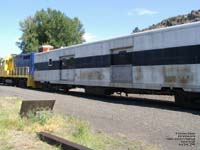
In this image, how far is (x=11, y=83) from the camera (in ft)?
133

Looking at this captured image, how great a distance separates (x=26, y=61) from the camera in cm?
3647

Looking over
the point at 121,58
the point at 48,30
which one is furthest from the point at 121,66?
the point at 48,30

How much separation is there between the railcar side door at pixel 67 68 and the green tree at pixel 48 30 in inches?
1778

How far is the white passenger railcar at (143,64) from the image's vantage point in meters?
15.9

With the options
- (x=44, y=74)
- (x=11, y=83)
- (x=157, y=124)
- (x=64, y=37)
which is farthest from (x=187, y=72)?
(x=64, y=37)

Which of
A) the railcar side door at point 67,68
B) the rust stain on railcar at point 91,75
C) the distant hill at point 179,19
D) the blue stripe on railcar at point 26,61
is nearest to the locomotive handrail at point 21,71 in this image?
the blue stripe on railcar at point 26,61

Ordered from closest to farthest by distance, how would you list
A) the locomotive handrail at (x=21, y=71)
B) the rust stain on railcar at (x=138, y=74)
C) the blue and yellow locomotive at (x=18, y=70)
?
the rust stain on railcar at (x=138, y=74) → the blue and yellow locomotive at (x=18, y=70) → the locomotive handrail at (x=21, y=71)

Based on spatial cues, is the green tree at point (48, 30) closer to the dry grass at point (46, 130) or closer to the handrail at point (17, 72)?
the handrail at point (17, 72)

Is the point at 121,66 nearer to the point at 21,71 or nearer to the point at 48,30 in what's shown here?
the point at 21,71

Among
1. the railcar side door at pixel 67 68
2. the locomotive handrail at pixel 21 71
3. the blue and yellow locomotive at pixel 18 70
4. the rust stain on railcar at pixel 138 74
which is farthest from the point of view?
the locomotive handrail at pixel 21 71

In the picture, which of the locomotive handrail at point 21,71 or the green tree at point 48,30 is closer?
the locomotive handrail at point 21,71

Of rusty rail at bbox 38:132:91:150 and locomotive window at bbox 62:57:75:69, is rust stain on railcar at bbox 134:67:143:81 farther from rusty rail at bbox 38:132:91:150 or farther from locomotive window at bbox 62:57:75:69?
rusty rail at bbox 38:132:91:150

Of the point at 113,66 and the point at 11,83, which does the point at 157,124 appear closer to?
the point at 113,66

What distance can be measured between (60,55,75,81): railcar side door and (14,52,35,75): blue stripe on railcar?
7789 mm
